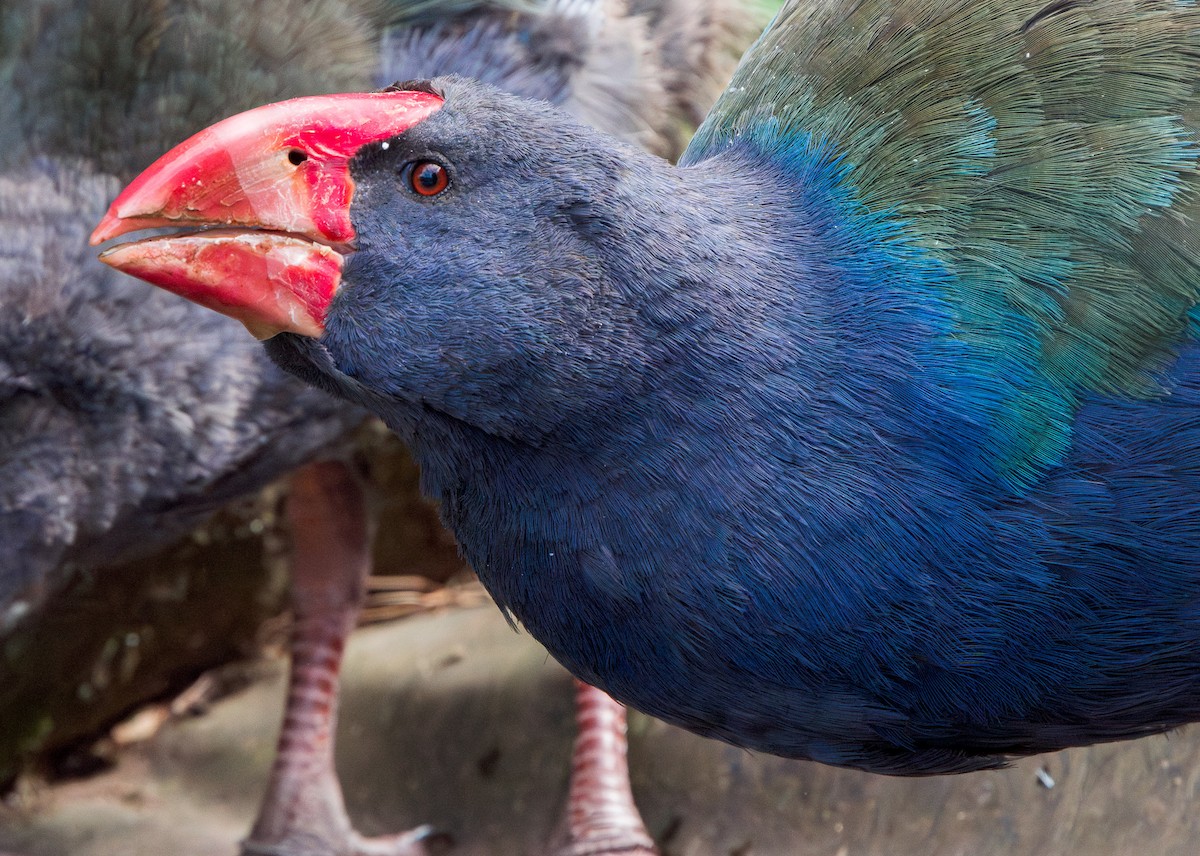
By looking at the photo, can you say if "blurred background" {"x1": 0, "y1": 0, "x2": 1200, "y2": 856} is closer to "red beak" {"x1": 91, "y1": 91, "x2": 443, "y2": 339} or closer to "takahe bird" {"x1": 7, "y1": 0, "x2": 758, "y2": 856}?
"takahe bird" {"x1": 7, "y1": 0, "x2": 758, "y2": 856}

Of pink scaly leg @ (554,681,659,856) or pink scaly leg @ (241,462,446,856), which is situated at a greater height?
pink scaly leg @ (554,681,659,856)

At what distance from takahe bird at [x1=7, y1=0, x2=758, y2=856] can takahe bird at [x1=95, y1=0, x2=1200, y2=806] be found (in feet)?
3.07

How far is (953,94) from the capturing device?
168cm

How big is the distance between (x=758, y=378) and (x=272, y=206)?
55 centimetres

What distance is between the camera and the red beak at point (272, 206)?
5.01 ft

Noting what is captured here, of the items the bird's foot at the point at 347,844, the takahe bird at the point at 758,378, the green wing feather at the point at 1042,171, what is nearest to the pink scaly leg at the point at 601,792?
the bird's foot at the point at 347,844

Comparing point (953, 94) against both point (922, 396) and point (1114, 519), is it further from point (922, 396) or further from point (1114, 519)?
point (1114, 519)

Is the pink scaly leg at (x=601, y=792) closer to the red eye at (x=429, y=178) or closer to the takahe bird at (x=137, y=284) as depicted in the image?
the takahe bird at (x=137, y=284)

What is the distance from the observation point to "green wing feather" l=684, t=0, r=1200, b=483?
5.06ft

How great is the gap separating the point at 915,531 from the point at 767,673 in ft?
0.73

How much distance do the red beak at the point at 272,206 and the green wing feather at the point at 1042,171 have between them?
0.54 metres

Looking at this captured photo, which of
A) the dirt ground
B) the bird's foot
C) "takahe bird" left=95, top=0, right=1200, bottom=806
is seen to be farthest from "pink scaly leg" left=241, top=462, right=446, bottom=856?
"takahe bird" left=95, top=0, right=1200, bottom=806

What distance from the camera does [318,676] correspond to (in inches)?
132

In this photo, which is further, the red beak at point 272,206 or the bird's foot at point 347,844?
the bird's foot at point 347,844
